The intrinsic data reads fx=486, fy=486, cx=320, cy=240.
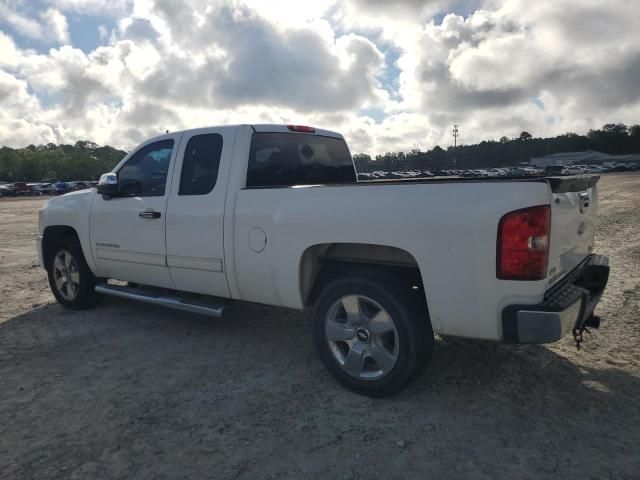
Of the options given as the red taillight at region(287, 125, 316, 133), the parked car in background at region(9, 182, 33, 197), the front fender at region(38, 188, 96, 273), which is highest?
the red taillight at region(287, 125, 316, 133)

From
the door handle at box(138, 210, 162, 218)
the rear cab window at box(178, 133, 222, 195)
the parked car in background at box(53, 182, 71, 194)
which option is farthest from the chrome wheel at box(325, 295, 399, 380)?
the parked car in background at box(53, 182, 71, 194)

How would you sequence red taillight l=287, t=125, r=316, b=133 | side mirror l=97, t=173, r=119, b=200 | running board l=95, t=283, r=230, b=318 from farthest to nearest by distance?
side mirror l=97, t=173, r=119, b=200, red taillight l=287, t=125, r=316, b=133, running board l=95, t=283, r=230, b=318

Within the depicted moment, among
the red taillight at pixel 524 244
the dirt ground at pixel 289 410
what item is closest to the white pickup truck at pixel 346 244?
the red taillight at pixel 524 244

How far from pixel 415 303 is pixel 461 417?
2.55ft

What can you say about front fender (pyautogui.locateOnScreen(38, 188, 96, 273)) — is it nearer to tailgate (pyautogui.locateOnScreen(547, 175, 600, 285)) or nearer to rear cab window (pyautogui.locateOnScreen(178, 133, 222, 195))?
rear cab window (pyautogui.locateOnScreen(178, 133, 222, 195))

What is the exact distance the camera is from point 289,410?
328 cm

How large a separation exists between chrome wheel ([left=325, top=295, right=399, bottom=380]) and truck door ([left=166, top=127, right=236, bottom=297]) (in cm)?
112

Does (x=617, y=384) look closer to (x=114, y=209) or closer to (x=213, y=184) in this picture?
(x=213, y=184)

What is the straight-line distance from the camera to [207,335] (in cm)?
486

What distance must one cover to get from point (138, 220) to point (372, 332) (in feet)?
8.82

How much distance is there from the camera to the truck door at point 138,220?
4625mm

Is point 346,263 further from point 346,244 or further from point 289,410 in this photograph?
point 289,410

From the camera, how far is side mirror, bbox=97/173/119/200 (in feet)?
16.2

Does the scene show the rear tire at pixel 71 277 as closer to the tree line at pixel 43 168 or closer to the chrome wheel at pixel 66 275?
the chrome wheel at pixel 66 275
